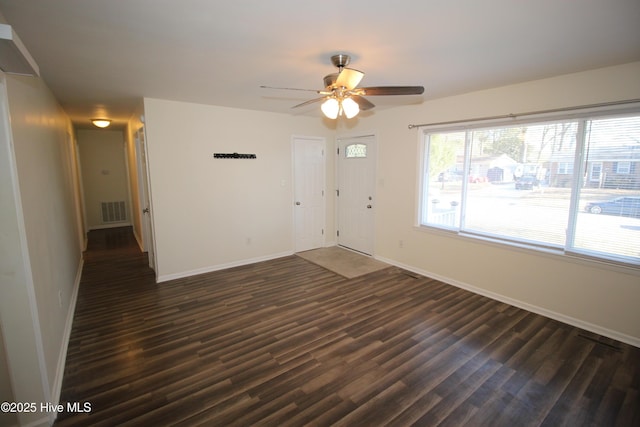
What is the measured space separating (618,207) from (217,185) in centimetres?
495

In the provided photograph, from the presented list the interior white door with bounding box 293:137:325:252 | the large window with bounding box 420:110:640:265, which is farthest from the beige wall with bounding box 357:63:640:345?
the interior white door with bounding box 293:137:325:252

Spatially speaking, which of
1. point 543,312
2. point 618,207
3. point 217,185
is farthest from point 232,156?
point 618,207

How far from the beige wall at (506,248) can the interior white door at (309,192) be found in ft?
3.61

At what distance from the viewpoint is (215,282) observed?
4289 mm

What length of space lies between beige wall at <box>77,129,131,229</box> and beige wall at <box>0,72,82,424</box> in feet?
19.2

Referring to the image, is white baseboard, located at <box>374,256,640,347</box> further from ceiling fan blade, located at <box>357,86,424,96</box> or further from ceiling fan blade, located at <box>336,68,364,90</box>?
ceiling fan blade, located at <box>336,68,364,90</box>

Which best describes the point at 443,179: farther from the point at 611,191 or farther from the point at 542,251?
the point at 611,191

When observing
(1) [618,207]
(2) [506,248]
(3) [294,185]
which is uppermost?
(3) [294,185]

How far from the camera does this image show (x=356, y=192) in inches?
221

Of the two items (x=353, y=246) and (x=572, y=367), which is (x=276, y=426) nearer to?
(x=572, y=367)

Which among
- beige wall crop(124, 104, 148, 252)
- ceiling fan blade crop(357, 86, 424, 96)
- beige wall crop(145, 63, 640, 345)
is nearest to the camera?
ceiling fan blade crop(357, 86, 424, 96)

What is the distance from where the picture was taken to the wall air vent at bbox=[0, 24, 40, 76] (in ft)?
4.32

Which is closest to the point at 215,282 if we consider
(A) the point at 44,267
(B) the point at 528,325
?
(A) the point at 44,267

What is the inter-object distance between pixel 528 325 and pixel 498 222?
1.27 metres
